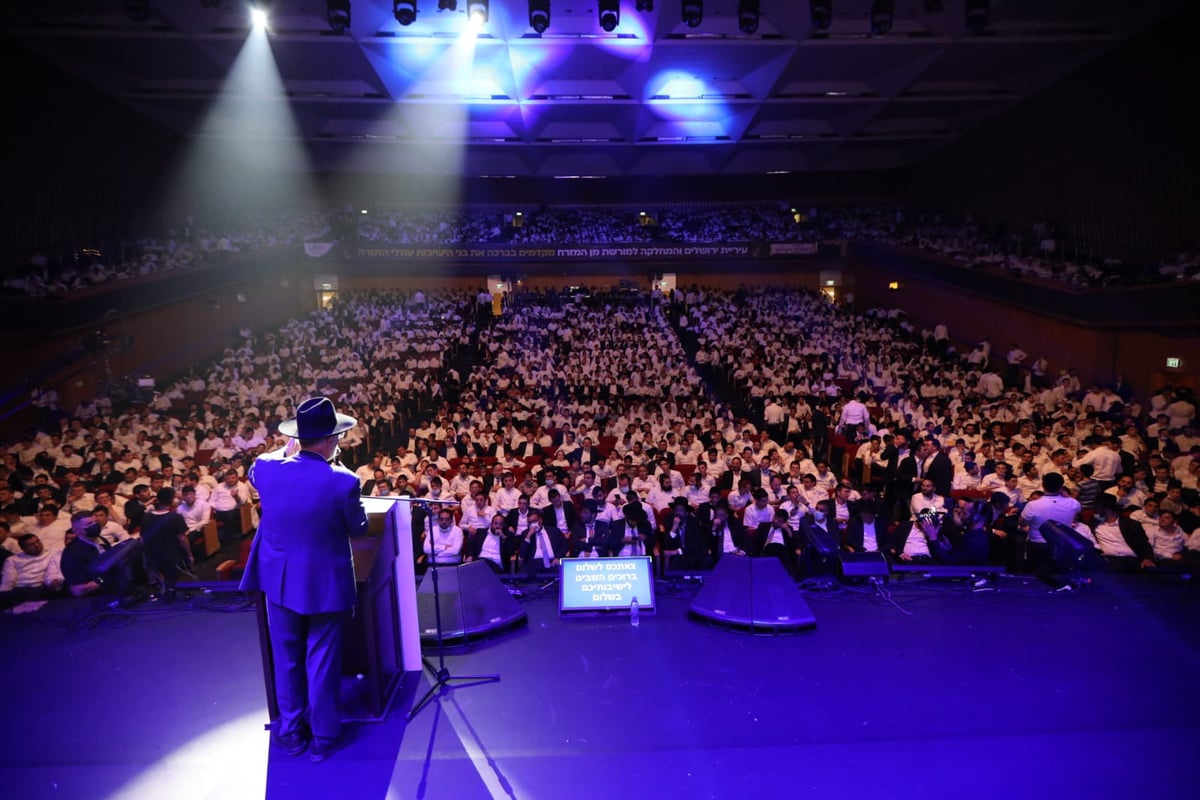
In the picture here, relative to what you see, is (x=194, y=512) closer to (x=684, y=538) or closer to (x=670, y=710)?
(x=684, y=538)

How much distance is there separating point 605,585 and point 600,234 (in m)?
22.9

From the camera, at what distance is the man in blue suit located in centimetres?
293

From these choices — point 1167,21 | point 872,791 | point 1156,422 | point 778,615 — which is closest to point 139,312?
point 778,615

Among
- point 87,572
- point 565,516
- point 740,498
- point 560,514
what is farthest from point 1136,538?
point 87,572

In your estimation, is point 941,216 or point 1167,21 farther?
point 941,216

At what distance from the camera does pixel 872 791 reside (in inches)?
116

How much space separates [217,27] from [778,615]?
15410mm

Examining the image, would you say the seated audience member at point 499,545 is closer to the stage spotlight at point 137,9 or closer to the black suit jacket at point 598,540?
the black suit jacket at point 598,540

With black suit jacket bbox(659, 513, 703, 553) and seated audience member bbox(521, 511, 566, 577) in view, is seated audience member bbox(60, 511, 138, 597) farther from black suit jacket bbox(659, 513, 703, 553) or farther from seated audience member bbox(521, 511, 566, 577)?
black suit jacket bbox(659, 513, 703, 553)

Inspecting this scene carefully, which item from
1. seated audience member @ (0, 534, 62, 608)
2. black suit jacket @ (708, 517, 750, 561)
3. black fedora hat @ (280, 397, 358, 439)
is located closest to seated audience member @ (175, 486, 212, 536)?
seated audience member @ (0, 534, 62, 608)

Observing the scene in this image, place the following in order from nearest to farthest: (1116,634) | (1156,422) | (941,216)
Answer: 1. (1116,634)
2. (1156,422)
3. (941,216)

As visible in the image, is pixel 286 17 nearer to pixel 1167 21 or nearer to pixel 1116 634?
pixel 1116 634

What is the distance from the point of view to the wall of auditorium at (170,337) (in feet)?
39.2

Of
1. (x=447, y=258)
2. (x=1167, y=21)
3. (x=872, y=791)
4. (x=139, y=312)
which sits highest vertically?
(x=1167, y=21)
